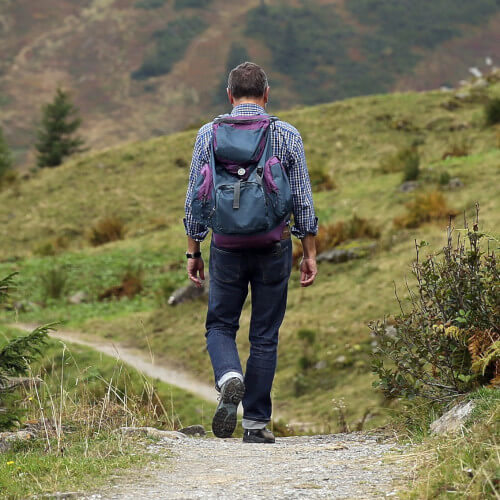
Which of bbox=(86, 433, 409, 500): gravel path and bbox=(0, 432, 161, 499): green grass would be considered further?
bbox=(0, 432, 161, 499): green grass

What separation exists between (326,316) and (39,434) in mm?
6262

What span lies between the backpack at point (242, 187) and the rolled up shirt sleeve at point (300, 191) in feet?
0.47

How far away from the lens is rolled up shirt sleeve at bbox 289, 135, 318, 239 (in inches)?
174

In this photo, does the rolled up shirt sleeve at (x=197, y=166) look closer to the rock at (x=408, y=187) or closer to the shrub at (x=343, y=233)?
the shrub at (x=343, y=233)

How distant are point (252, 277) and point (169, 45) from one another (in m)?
148

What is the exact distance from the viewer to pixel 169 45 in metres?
148

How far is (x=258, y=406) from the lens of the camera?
15.5 ft

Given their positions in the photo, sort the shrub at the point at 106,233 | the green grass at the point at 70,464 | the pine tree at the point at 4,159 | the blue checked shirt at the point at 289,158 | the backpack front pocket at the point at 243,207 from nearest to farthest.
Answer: the green grass at the point at 70,464 → the backpack front pocket at the point at 243,207 → the blue checked shirt at the point at 289,158 → the shrub at the point at 106,233 → the pine tree at the point at 4,159

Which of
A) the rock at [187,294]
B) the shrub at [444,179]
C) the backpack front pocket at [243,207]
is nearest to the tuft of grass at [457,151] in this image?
the shrub at [444,179]

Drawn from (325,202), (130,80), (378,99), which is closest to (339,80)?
(130,80)

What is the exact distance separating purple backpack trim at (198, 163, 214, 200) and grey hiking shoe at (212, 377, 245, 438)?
1.00 meters

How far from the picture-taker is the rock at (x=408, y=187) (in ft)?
47.2

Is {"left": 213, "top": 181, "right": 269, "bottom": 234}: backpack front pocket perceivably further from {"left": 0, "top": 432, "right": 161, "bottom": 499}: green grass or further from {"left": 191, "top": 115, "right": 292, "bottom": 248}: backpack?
{"left": 0, "top": 432, "right": 161, "bottom": 499}: green grass

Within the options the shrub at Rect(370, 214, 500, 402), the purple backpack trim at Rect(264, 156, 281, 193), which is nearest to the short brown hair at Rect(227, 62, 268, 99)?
the purple backpack trim at Rect(264, 156, 281, 193)
